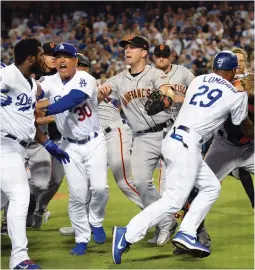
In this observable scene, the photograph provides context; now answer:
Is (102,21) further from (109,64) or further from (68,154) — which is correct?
(68,154)

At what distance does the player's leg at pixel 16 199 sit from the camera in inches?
218

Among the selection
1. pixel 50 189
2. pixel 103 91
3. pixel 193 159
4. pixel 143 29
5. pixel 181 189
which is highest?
pixel 103 91

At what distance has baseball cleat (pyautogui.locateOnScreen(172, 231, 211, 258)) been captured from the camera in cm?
577

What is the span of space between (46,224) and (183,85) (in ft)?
7.10

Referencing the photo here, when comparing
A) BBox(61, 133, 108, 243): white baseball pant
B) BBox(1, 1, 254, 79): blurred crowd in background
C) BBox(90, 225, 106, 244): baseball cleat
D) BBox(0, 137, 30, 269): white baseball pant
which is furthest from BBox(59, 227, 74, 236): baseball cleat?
BBox(1, 1, 254, 79): blurred crowd in background

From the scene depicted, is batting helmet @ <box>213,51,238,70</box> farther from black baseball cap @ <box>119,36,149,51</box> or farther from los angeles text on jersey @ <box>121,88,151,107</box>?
black baseball cap @ <box>119,36,149,51</box>

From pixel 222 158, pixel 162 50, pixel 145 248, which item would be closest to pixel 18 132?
pixel 145 248

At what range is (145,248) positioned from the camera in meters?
6.61

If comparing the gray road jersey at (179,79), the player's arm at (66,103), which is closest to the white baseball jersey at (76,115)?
the player's arm at (66,103)

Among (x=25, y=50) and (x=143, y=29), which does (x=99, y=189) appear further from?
(x=143, y=29)

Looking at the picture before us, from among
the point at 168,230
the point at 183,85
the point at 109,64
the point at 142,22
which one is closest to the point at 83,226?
the point at 168,230

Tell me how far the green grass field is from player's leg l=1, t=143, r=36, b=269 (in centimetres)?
41

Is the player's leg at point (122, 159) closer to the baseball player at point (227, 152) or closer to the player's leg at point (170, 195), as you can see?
the baseball player at point (227, 152)

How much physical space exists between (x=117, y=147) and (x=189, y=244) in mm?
2095
